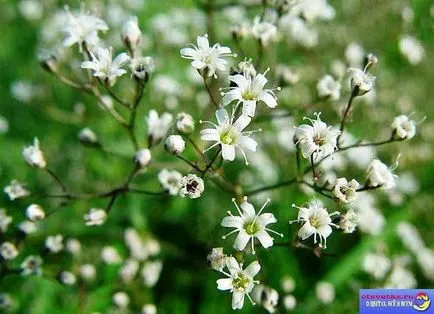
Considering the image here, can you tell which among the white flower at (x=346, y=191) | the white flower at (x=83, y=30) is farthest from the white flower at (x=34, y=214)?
the white flower at (x=346, y=191)

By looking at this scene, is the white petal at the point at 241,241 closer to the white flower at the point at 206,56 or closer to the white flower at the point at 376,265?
the white flower at the point at 206,56

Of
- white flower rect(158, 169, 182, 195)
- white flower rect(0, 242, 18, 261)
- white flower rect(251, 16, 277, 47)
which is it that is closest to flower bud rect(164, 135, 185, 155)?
white flower rect(158, 169, 182, 195)

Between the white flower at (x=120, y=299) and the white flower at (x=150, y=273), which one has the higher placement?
the white flower at (x=150, y=273)

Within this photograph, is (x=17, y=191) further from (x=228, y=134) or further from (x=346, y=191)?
(x=346, y=191)

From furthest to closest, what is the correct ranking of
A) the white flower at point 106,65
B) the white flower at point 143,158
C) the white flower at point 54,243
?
the white flower at point 54,243
the white flower at point 143,158
the white flower at point 106,65

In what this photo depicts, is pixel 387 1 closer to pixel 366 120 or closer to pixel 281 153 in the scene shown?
pixel 366 120

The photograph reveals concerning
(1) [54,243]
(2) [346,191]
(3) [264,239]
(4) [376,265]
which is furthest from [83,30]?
(4) [376,265]

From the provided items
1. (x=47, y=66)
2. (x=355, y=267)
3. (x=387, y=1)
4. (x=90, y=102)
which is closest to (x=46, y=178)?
(x=90, y=102)

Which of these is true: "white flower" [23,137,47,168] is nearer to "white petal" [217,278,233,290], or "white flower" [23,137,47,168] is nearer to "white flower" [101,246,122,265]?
"white flower" [101,246,122,265]
